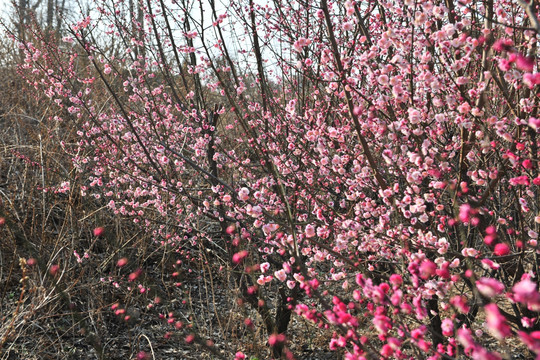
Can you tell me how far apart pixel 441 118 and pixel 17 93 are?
836 cm

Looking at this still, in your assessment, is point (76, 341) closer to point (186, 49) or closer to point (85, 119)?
point (186, 49)

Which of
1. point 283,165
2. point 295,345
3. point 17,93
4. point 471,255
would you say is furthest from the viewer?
point 17,93

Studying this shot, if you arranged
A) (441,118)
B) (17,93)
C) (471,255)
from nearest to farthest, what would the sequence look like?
(471,255) → (441,118) → (17,93)

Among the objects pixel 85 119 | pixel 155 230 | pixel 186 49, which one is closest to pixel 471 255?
pixel 186 49

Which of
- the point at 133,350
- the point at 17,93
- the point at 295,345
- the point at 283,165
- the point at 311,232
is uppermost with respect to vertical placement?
the point at 17,93

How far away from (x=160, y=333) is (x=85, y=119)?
13.2 feet

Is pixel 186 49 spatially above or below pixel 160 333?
above

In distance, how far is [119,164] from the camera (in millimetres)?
4953

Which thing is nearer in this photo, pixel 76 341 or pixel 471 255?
pixel 471 255

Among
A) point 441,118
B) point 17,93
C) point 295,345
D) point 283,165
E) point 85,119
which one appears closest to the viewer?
point 441,118

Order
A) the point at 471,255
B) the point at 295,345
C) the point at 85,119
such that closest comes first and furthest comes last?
the point at 471,255 → the point at 295,345 → the point at 85,119

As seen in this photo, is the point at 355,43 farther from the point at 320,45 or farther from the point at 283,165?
the point at 283,165

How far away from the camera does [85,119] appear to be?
6.64 meters

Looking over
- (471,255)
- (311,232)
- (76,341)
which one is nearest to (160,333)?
(76,341)
